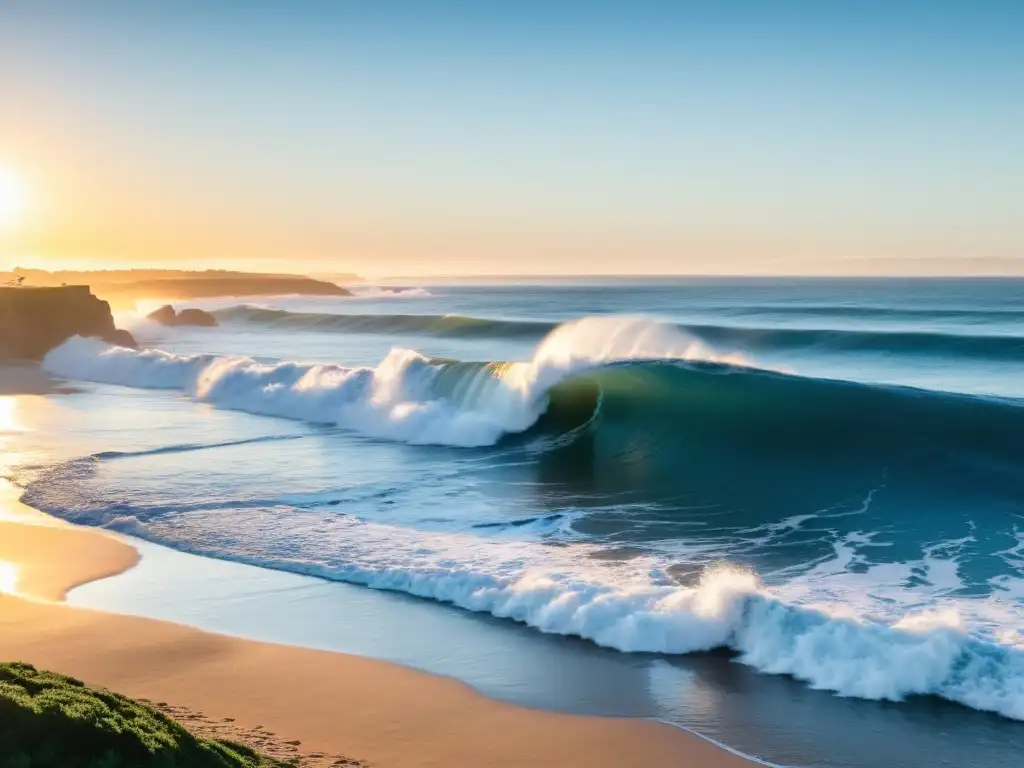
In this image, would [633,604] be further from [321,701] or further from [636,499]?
[636,499]

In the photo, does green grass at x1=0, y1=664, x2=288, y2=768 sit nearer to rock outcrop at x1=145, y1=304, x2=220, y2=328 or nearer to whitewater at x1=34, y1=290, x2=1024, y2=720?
whitewater at x1=34, y1=290, x2=1024, y2=720

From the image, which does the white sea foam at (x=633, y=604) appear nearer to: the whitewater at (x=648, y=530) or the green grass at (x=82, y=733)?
the whitewater at (x=648, y=530)

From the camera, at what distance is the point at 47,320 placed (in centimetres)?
3400

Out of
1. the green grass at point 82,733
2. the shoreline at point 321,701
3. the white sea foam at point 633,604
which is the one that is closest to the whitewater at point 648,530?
the white sea foam at point 633,604

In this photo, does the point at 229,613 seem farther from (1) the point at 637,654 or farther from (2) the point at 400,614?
(1) the point at 637,654

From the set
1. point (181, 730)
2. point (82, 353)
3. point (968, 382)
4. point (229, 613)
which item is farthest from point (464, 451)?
point (82, 353)

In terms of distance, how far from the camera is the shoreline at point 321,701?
5.28m

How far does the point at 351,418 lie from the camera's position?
720 inches

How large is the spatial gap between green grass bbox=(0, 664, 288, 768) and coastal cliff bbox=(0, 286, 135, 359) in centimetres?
3204

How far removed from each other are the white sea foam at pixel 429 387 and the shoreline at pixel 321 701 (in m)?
9.05

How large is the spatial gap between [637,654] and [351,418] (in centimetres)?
1213

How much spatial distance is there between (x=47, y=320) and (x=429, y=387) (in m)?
21.0

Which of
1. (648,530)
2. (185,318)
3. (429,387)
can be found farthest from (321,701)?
(185,318)

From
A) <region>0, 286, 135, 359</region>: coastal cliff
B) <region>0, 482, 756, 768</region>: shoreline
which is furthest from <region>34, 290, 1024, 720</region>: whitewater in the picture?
<region>0, 286, 135, 359</region>: coastal cliff
